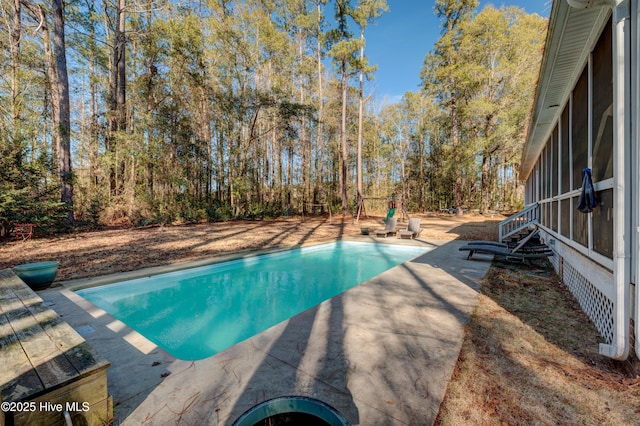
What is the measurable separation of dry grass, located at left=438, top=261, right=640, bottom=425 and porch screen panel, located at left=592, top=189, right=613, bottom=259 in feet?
2.77

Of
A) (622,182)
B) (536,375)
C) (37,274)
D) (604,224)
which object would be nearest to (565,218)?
(604,224)

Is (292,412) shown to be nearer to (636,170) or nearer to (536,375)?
(536,375)

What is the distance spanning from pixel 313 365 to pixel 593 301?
3181 mm

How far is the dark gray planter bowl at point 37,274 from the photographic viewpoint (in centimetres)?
359

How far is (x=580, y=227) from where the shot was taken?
3.42 meters

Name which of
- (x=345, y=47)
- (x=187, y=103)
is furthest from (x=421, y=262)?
(x=187, y=103)

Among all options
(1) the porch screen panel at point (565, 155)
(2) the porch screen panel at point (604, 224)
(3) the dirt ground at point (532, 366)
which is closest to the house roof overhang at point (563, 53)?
(1) the porch screen panel at point (565, 155)

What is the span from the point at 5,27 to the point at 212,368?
16804mm

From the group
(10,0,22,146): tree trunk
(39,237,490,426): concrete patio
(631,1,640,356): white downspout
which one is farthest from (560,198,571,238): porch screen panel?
(10,0,22,146): tree trunk

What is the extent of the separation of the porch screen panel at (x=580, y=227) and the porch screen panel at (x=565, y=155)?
2.06ft

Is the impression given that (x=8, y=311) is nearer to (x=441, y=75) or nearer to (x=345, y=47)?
(x=345, y=47)

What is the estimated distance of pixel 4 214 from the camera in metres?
7.14

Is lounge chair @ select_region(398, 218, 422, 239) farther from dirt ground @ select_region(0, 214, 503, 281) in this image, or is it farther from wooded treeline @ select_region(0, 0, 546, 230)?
wooded treeline @ select_region(0, 0, 546, 230)

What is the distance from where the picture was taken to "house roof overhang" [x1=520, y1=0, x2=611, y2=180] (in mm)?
2555
